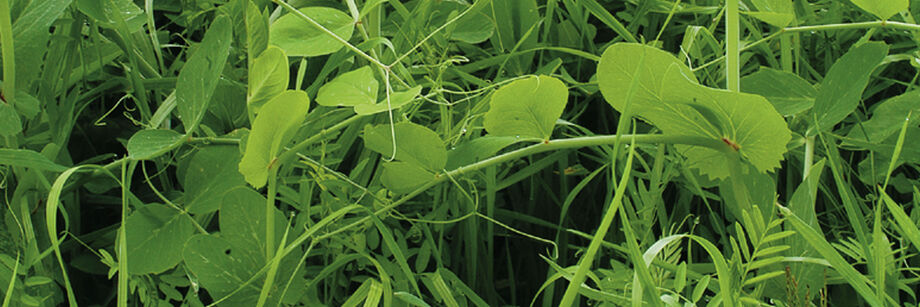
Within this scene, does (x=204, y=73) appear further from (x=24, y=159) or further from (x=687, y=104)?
(x=687, y=104)

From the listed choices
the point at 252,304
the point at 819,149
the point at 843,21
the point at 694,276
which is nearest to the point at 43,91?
the point at 252,304

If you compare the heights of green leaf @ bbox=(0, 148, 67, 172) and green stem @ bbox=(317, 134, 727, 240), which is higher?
green stem @ bbox=(317, 134, 727, 240)

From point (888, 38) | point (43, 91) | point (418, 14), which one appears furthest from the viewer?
point (888, 38)

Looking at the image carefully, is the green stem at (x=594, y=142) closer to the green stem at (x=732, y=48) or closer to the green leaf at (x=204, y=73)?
the green stem at (x=732, y=48)

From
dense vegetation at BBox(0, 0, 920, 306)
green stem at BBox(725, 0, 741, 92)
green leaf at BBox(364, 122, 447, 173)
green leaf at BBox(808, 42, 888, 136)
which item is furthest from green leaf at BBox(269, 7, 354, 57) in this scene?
green leaf at BBox(808, 42, 888, 136)

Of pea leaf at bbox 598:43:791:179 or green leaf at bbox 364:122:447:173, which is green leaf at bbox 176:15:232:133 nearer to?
green leaf at bbox 364:122:447:173

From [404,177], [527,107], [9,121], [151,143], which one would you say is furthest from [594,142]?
[9,121]

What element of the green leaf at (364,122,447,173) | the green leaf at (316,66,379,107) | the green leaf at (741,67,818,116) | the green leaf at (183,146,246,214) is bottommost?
the green leaf at (183,146,246,214)

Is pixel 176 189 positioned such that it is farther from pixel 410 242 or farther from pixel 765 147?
pixel 765 147
